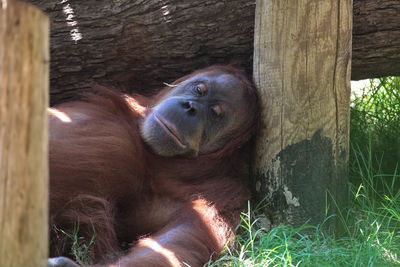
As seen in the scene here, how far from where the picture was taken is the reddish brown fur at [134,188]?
3.11 meters

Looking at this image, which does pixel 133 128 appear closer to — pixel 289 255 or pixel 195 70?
pixel 195 70

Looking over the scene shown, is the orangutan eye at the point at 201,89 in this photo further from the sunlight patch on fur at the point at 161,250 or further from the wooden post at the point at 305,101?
the sunlight patch on fur at the point at 161,250

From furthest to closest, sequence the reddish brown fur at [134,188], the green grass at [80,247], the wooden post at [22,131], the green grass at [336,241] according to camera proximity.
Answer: the reddish brown fur at [134,188], the green grass at [80,247], the green grass at [336,241], the wooden post at [22,131]

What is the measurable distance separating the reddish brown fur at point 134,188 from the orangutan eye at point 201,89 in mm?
190

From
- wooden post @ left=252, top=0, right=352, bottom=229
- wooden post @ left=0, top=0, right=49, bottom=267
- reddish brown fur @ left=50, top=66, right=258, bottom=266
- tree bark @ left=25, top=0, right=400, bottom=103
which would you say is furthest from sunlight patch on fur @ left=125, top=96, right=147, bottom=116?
wooden post @ left=0, top=0, right=49, bottom=267

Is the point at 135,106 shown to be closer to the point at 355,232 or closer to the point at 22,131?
the point at 355,232

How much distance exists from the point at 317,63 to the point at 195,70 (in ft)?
2.83

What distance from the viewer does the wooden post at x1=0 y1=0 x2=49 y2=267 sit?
5.20 ft

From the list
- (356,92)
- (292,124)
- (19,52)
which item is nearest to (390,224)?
(292,124)

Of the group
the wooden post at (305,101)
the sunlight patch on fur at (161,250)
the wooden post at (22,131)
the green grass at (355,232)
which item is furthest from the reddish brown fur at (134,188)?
the wooden post at (22,131)

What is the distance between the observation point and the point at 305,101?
126 inches

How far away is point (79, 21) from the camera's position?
12.3 feet

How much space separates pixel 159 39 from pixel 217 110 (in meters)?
0.62

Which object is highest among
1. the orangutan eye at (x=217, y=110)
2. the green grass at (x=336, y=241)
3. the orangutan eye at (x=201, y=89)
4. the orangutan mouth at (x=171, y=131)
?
the orangutan eye at (x=201, y=89)
